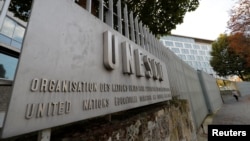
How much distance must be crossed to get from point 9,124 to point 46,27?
2.25 ft

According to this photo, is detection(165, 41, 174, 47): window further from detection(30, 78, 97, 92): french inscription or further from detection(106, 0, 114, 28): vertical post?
detection(30, 78, 97, 92): french inscription

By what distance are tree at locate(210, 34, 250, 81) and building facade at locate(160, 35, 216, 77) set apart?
10814 mm

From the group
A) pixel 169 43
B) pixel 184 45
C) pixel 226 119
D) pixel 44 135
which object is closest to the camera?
pixel 44 135

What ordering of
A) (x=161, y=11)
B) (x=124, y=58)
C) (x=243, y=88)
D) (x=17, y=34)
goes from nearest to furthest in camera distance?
(x=124, y=58)
(x=17, y=34)
(x=161, y=11)
(x=243, y=88)

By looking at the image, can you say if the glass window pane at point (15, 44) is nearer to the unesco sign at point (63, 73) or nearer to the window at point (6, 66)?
the window at point (6, 66)

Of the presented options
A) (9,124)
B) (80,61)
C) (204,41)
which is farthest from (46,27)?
(204,41)

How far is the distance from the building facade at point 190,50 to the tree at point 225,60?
10814 millimetres

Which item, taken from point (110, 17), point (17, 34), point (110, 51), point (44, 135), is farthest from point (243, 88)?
point (44, 135)

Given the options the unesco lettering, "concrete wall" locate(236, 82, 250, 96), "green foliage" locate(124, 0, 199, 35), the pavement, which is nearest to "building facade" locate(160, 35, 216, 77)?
"concrete wall" locate(236, 82, 250, 96)

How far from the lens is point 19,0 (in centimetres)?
360

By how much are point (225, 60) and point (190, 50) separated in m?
17.9

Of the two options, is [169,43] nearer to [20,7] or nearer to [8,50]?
[20,7]

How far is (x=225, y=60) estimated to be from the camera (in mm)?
29406

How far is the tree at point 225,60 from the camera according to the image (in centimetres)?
2870
